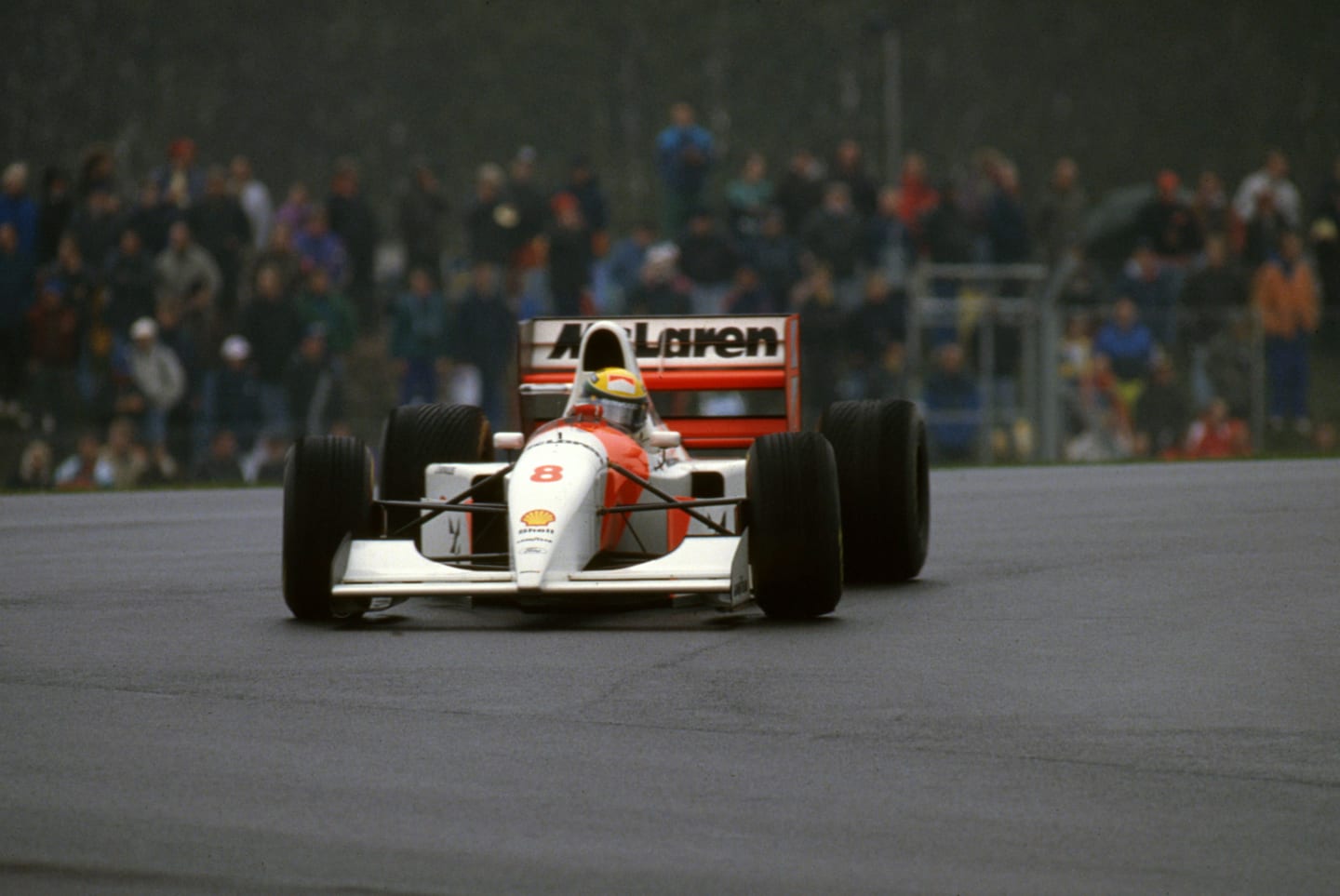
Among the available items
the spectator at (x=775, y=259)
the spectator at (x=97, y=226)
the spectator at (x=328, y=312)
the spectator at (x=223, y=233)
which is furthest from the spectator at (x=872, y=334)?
the spectator at (x=97, y=226)

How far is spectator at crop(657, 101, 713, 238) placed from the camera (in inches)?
901

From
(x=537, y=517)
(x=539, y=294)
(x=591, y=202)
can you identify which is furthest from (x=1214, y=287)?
(x=537, y=517)

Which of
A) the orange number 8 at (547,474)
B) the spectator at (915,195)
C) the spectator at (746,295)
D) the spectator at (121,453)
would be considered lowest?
the spectator at (121,453)

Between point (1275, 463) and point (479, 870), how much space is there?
51.6ft

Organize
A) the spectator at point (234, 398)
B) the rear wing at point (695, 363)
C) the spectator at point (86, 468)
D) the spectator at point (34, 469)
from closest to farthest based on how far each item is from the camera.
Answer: the rear wing at point (695, 363) → the spectator at point (34, 469) → the spectator at point (86, 468) → the spectator at point (234, 398)

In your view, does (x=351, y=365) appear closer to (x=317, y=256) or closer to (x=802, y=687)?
(x=317, y=256)

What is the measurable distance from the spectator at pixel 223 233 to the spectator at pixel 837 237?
509cm

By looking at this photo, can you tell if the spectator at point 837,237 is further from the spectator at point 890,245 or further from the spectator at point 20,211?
the spectator at point 20,211

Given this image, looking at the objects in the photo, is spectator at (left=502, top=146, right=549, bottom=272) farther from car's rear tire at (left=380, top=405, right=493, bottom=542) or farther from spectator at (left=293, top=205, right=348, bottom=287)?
car's rear tire at (left=380, top=405, right=493, bottom=542)

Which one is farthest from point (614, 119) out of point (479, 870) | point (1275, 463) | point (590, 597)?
point (479, 870)

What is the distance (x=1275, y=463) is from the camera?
20.1 metres

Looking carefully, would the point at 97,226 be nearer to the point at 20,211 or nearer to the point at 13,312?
the point at 20,211

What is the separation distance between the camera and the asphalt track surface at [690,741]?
5445 millimetres

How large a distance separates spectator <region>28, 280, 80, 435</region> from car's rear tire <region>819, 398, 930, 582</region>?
10.2 meters
